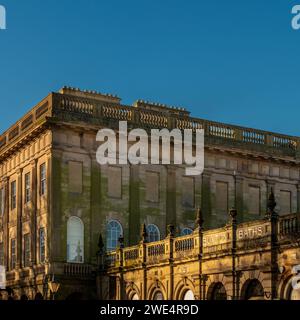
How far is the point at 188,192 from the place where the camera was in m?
47.7

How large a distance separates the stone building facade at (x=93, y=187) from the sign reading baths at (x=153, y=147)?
403 mm

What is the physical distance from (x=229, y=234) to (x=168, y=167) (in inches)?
552

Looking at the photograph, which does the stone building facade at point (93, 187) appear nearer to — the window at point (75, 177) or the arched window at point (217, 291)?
the window at point (75, 177)

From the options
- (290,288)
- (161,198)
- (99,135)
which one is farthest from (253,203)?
(290,288)

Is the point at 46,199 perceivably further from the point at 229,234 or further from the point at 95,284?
the point at 229,234

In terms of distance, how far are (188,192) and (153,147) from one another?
374cm

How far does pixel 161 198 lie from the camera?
46.7 metres

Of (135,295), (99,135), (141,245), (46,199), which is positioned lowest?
(135,295)

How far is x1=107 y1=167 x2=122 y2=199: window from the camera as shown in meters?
45.1

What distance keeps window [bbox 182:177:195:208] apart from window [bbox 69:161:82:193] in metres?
6.74

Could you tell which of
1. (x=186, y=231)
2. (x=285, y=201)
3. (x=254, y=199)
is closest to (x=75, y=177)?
(x=186, y=231)

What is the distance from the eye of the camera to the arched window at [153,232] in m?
45.9

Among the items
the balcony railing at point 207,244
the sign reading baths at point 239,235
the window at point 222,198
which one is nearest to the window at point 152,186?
the window at point 222,198

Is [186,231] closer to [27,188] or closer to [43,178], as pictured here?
[43,178]
